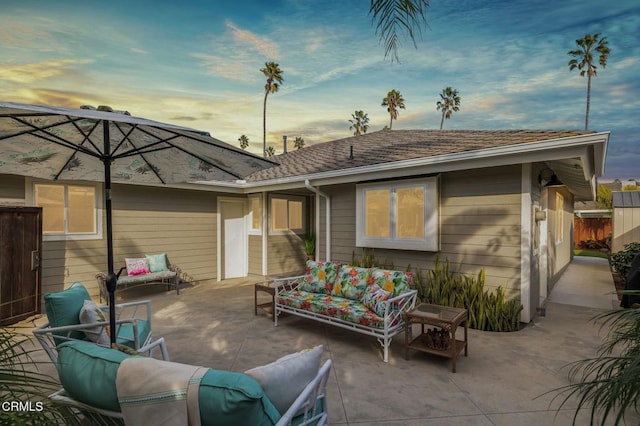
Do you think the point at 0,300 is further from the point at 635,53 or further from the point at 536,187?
the point at 635,53

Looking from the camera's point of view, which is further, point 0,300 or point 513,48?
point 513,48

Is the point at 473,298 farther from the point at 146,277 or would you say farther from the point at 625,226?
the point at 625,226

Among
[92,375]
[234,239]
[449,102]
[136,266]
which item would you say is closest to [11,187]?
[136,266]

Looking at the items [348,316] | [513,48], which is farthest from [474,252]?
[513,48]

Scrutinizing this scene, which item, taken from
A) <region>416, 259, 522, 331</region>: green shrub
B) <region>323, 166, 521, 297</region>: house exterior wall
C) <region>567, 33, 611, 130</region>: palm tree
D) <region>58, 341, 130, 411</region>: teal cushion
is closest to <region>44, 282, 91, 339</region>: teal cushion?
<region>58, 341, 130, 411</region>: teal cushion

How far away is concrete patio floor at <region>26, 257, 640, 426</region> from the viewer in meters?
2.81

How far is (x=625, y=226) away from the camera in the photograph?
10.9 metres

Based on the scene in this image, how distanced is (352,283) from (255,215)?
519cm

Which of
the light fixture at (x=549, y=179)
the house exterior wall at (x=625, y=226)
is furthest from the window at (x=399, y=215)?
the house exterior wall at (x=625, y=226)

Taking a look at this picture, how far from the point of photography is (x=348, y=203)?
717 cm

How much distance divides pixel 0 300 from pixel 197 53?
16.9 ft

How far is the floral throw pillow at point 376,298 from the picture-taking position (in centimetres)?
411

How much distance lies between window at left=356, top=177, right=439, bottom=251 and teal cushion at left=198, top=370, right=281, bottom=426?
4.90 meters

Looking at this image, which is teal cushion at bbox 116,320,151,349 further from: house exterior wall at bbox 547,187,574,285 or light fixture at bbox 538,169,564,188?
house exterior wall at bbox 547,187,574,285
